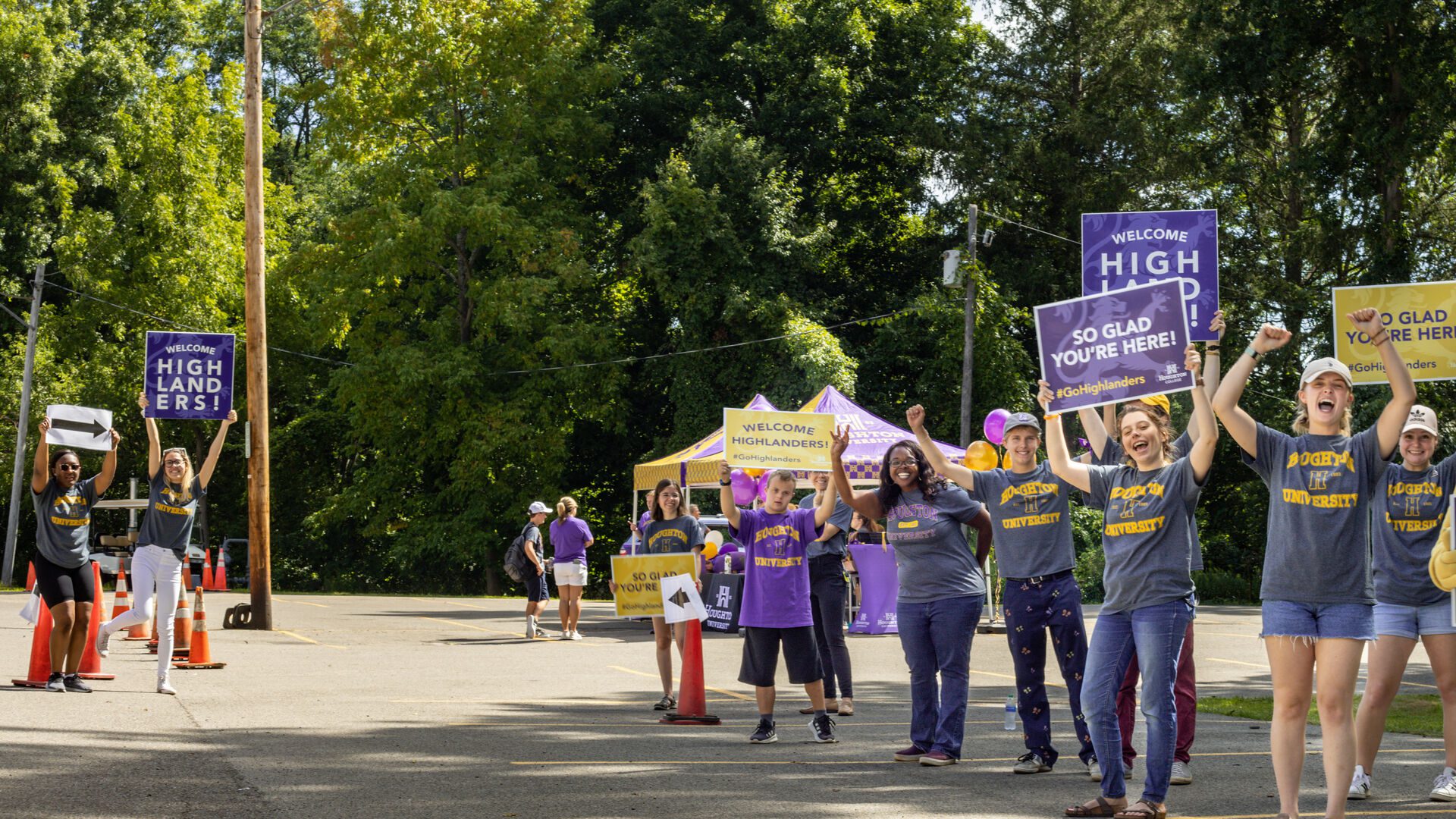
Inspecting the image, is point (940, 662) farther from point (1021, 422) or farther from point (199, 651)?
point (199, 651)

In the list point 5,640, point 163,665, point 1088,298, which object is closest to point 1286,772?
point 1088,298

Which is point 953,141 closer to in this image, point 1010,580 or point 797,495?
point 797,495

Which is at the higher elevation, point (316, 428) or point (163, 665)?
point (316, 428)

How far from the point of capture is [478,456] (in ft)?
119

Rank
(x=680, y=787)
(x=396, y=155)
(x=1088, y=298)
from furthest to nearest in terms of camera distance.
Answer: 1. (x=396, y=155)
2. (x=1088, y=298)
3. (x=680, y=787)

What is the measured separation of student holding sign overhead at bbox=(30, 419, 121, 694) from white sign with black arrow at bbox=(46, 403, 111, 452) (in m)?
0.55

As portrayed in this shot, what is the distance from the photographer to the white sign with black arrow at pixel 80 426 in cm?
1209

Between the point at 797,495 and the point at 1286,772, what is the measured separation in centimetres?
1755

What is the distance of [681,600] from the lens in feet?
35.4

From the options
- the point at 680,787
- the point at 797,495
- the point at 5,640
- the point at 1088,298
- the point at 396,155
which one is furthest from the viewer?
the point at 396,155

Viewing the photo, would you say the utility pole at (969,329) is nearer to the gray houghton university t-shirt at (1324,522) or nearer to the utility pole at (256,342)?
the utility pole at (256,342)

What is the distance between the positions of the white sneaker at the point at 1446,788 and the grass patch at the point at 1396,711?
3.11 metres

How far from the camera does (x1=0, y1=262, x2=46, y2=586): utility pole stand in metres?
34.1

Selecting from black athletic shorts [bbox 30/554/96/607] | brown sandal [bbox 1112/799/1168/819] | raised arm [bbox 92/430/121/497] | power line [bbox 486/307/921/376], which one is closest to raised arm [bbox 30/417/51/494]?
raised arm [bbox 92/430/121/497]
